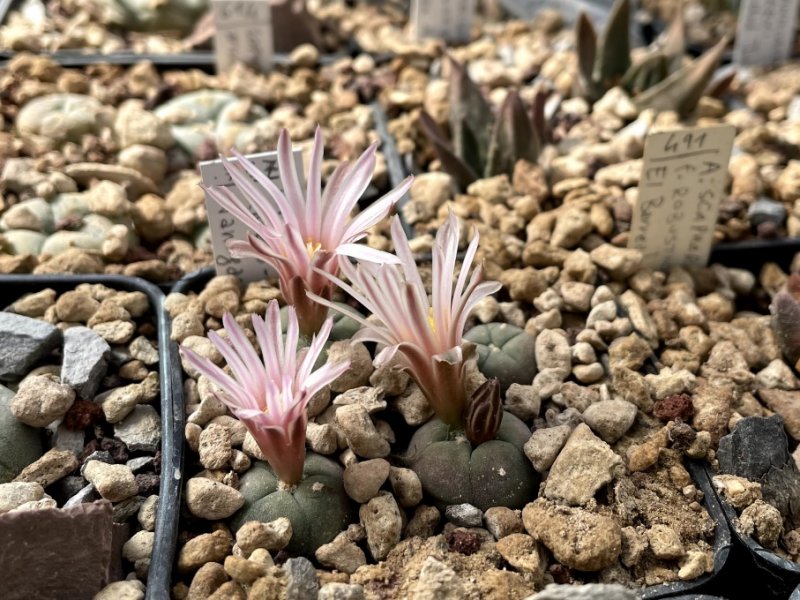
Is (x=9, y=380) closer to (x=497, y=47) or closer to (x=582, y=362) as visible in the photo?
(x=582, y=362)

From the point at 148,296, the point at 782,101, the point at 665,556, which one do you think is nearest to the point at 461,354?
the point at 665,556

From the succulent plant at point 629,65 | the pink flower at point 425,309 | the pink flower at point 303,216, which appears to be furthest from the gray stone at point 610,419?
the succulent plant at point 629,65

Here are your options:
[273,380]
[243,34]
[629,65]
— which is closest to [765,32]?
[629,65]

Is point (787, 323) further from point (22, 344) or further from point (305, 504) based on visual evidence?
point (22, 344)

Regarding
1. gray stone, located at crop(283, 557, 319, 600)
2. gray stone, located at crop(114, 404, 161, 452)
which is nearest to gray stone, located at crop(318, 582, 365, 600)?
gray stone, located at crop(283, 557, 319, 600)

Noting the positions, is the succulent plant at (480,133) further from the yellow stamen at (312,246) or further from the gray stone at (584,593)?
the gray stone at (584,593)

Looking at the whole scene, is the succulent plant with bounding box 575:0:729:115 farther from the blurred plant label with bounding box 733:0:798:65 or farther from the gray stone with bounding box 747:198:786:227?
the gray stone with bounding box 747:198:786:227
